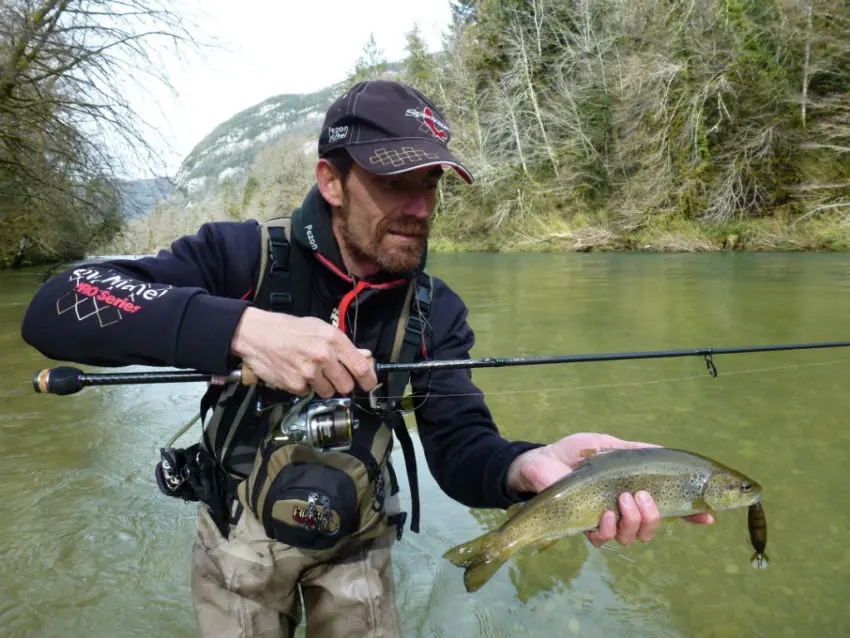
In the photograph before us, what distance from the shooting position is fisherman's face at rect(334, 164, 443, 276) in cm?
→ 218

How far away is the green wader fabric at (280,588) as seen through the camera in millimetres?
1981

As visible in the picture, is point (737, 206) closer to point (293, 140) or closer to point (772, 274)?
point (772, 274)

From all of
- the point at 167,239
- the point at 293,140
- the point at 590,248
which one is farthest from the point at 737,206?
the point at 293,140

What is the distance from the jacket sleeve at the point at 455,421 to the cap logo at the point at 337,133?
706mm

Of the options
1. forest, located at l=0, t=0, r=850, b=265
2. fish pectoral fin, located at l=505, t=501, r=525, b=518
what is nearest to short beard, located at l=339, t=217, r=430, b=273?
fish pectoral fin, located at l=505, t=501, r=525, b=518

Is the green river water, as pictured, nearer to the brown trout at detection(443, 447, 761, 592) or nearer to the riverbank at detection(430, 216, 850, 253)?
the brown trout at detection(443, 447, 761, 592)

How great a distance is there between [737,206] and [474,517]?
23522 mm

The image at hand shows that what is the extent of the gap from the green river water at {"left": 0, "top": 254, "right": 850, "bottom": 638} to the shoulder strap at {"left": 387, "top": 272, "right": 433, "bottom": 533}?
37.3 inches

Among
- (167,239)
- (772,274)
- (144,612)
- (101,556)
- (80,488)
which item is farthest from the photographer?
(167,239)

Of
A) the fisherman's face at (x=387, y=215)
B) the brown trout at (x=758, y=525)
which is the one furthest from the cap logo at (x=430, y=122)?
the brown trout at (x=758, y=525)

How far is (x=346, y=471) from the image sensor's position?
6.38ft

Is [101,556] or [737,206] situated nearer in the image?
[101,556]

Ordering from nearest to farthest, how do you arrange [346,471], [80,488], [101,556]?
[346,471], [101,556], [80,488]

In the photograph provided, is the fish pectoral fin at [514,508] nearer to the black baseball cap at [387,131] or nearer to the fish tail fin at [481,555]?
the fish tail fin at [481,555]
